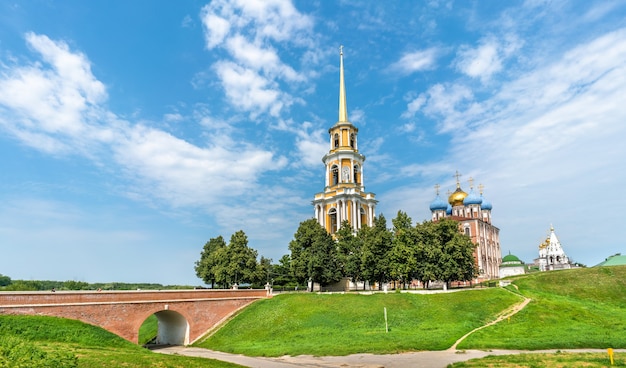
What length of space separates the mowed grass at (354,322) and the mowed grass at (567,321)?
2.47 metres

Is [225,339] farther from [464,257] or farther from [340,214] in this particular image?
[340,214]

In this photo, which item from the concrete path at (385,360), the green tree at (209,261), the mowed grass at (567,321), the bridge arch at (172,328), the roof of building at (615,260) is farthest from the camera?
the roof of building at (615,260)

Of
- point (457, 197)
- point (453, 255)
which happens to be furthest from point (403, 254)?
point (457, 197)

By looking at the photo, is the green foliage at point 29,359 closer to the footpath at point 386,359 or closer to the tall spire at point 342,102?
the footpath at point 386,359

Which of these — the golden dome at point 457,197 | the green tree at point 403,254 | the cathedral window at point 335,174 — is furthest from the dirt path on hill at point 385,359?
the golden dome at point 457,197

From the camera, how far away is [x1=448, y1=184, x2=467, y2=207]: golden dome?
288 feet

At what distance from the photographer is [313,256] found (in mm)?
51781

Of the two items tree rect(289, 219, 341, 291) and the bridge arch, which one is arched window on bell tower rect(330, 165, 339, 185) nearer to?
tree rect(289, 219, 341, 291)

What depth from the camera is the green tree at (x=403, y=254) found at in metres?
46.7

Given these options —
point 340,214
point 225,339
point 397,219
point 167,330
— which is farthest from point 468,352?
point 340,214

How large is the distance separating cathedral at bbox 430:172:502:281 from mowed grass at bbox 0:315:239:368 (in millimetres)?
63920

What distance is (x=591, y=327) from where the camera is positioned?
110 feet

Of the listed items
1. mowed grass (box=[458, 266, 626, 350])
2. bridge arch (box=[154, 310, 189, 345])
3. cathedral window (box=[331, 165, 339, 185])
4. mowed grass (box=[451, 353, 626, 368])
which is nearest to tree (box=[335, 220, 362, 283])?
cathedral window (box=[331, 165, 339, 185])

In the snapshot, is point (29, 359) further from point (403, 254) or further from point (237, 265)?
point (237, 265)
